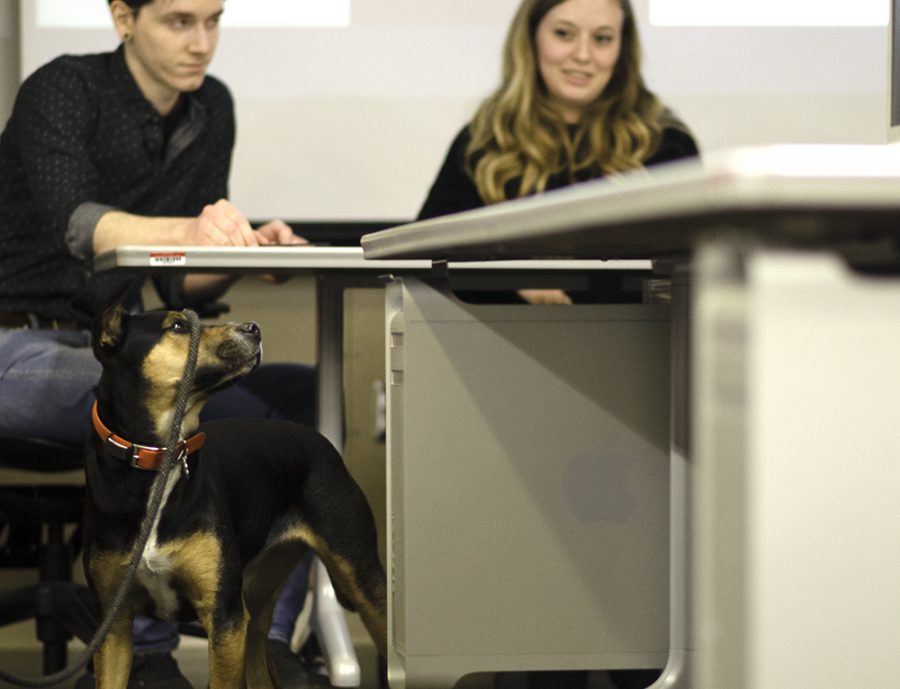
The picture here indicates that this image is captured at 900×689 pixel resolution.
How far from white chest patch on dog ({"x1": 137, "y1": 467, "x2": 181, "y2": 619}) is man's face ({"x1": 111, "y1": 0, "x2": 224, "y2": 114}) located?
1189 mm

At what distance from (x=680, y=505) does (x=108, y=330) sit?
2.50 ft

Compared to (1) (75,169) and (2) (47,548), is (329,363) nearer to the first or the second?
(1) (75,169)

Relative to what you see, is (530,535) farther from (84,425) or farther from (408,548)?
(84,425)

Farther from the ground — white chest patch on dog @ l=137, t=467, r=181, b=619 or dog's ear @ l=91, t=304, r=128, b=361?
dog's ear @ l=91, t=304, r=128, b=361

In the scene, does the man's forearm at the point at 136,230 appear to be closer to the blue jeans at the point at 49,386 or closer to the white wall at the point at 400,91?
the blue jeans at the point at 49,386

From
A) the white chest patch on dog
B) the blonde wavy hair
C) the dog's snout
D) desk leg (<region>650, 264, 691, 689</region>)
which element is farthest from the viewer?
the blonde wavy hair


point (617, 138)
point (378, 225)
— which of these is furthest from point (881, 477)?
point (378, 225)

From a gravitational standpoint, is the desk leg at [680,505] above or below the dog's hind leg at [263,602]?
above

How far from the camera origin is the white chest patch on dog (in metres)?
1.56

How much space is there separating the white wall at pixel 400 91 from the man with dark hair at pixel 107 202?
2.17 feet

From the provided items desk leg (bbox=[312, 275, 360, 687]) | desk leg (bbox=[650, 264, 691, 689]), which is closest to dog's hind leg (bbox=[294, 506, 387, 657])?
desk leg (bbox=[312, 275, 360, 687])

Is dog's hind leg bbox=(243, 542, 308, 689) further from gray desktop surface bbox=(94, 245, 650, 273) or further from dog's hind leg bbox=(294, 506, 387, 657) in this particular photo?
gray desktop surface bbox=(94, 245, 650, 273)

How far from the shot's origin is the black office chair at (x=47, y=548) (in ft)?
6.89

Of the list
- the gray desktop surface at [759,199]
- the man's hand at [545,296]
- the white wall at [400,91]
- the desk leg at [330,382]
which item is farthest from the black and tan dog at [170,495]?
the white wall at [400,91]
